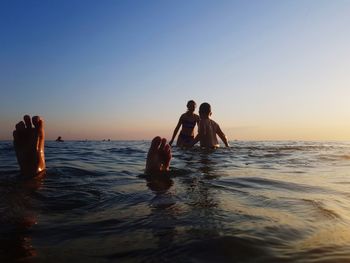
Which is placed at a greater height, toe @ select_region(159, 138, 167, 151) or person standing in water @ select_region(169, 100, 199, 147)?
person standing in water @ select_region(169, 100, 199, 147)

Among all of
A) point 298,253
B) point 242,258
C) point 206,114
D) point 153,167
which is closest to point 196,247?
point 242,258

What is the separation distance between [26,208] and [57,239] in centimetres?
87

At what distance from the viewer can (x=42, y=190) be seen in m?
3.45

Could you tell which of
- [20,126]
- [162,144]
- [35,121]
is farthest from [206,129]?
[20,126]

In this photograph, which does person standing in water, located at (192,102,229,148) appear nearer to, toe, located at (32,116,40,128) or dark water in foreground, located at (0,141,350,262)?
toe, located at (32,116,40,128)

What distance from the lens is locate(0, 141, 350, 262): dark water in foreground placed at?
69.9 inches

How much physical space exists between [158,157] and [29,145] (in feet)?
Result: 5.42

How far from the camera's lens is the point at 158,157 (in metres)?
4.78

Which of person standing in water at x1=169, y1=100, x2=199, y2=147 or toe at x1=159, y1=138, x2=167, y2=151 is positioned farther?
person standing in water at x1=169, y1=100, x2=199, y2=147

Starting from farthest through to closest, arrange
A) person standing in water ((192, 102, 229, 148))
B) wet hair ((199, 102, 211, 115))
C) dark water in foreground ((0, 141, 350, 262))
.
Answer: person standing in water ((192, 102, 229, 148)) < wet hair ((199, 102, 211, 115)) < dark water in foreground ((0, 141, 350, 262))

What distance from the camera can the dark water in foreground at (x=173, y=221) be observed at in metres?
1.78

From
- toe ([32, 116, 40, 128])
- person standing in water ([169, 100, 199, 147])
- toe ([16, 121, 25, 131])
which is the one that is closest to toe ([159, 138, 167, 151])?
toe ([32, 116, 40, 128])

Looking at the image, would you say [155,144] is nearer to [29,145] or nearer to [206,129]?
[29,145]

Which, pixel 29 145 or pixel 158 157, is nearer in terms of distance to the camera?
pixel 29 145
